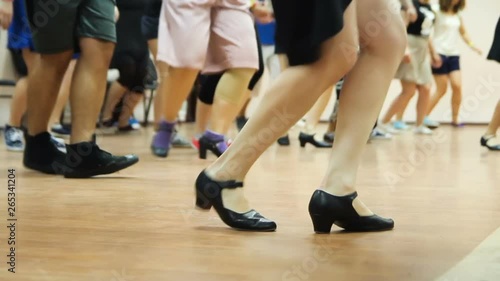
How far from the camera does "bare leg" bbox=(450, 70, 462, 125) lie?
806 centimetres

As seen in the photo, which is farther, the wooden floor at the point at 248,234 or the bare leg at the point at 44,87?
the bare leg at the point at 44,87

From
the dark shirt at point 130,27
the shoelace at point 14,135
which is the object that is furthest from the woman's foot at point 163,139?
the dark shirt at point 130,27

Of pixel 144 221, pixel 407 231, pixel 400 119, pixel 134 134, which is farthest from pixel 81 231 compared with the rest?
pixel 400 119

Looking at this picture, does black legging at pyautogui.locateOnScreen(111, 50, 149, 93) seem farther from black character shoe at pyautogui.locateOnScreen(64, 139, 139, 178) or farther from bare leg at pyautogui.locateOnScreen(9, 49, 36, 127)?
black character shoe at pyautogui.locateOnScreen(64, 139, 139, 178)

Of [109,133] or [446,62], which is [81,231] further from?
[446,62]

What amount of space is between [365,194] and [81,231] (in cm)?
100

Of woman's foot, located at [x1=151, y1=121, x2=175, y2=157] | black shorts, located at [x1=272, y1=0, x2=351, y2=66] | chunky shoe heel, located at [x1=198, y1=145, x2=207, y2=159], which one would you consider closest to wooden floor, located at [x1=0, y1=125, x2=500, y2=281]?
black shorts, located at [x1=272, y1=0, x2=351, y2=66]

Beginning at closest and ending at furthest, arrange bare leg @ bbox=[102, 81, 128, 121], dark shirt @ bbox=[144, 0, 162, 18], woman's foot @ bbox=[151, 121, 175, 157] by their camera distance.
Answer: woman's foot @ bbox=[151, 121, 175, 157]
dark shirt @ bbox=[144, 0, 162, 18]
bare leg @ bbox=[102, 81, 128, 121]

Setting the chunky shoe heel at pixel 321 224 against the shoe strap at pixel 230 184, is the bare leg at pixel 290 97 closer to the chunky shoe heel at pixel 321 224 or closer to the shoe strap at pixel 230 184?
the shoe strap at pixel 230 184

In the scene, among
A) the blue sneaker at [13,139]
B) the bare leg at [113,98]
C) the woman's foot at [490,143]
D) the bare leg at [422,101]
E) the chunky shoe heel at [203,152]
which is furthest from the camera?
the bare leg at [422,101]

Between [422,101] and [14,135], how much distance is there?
12.5 feet

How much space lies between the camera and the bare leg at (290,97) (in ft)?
5.45

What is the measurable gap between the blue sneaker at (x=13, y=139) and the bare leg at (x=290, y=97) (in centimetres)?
273

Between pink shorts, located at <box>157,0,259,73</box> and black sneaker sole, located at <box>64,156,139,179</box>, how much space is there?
868 mm
